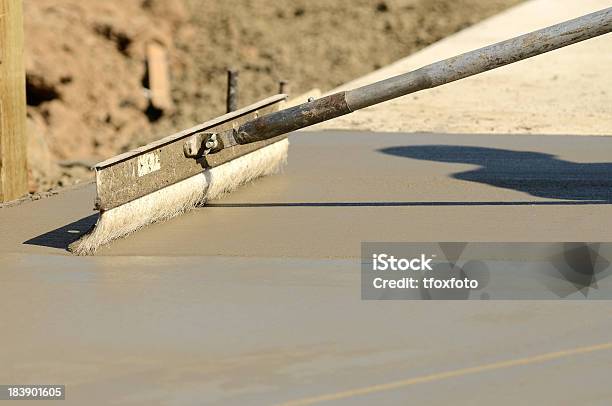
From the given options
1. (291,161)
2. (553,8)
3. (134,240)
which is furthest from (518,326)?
(553,8)

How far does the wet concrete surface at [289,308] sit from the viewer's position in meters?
5.29

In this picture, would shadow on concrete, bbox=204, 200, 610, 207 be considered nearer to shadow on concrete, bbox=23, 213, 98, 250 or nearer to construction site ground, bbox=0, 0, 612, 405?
construction site ground, bbox=0, 0, 612, 405

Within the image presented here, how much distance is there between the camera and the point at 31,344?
579 centimetres

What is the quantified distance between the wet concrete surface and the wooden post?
44cm

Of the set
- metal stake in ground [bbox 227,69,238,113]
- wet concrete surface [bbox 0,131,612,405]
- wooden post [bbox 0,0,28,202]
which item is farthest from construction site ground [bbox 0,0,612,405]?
metal stake in ground [bbox 227,69,238,113]

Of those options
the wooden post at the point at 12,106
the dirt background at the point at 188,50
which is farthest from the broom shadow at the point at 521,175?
the dirt background at the point at 188,50

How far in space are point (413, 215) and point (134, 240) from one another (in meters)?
1.94

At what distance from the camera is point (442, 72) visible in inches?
319

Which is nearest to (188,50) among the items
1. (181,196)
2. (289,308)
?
(181,196)

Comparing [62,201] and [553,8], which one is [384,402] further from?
[553,8]

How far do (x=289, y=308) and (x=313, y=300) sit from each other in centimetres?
20

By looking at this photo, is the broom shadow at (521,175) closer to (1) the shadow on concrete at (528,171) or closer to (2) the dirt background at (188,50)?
(1) the shadow on concrete at (528,171)

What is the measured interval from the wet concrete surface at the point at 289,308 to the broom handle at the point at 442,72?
66cm

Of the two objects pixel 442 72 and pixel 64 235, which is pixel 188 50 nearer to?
pixel 64 235
